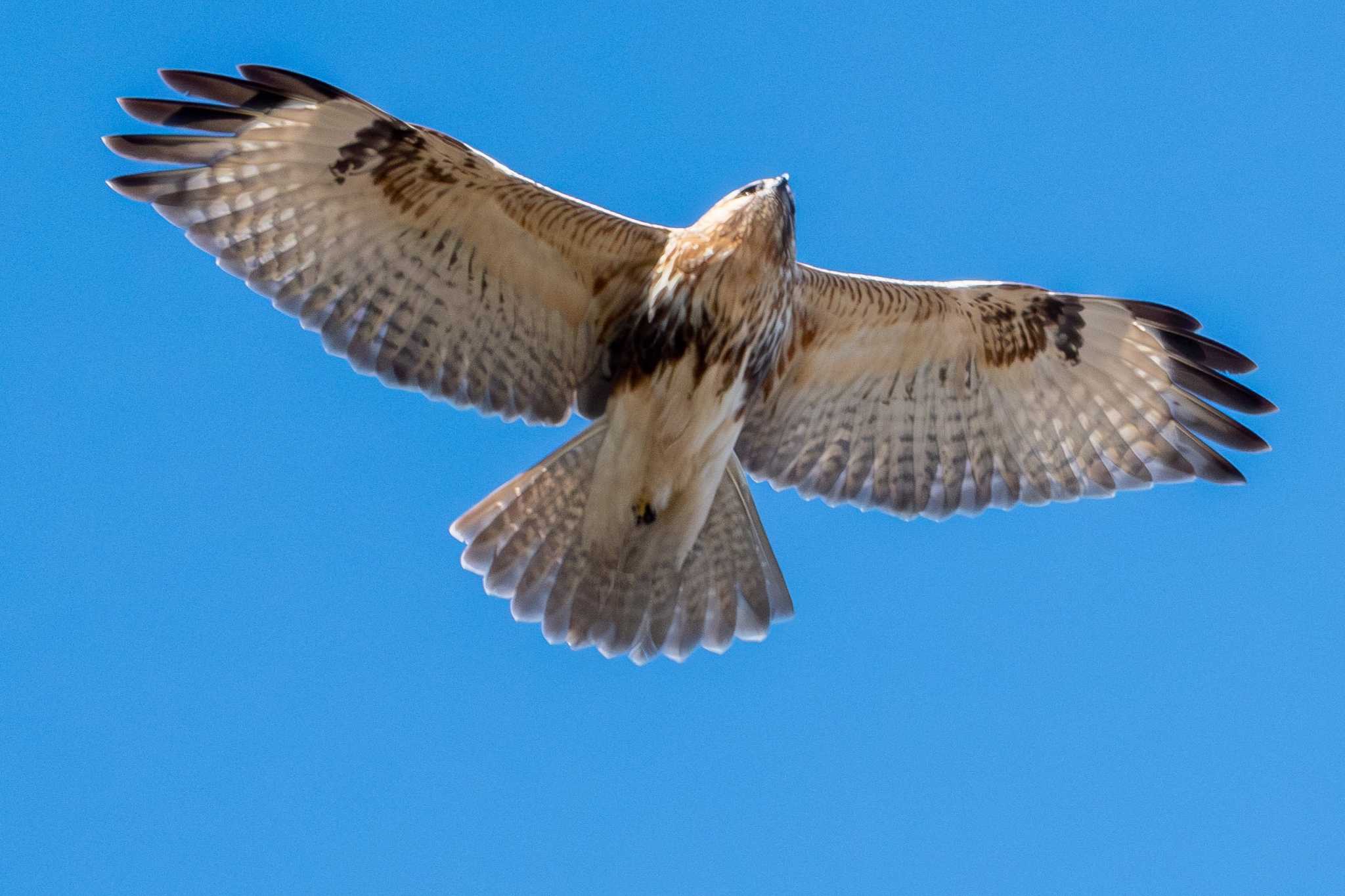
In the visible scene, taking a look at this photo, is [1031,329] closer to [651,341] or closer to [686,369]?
[686,369]

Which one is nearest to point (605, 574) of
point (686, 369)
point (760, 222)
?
point (686, 369)

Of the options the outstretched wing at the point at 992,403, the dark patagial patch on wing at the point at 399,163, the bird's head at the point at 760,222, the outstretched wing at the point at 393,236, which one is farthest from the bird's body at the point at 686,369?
the dark patagial patch on wing at the point at 399,163

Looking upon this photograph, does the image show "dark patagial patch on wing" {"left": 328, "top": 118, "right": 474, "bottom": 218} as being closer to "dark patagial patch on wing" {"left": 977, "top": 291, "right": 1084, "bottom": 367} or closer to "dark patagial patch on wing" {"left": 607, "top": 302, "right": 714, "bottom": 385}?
"dark patagial patch on wing" {"left": 607, "top": 302, "right": 714, "bottom": 385}

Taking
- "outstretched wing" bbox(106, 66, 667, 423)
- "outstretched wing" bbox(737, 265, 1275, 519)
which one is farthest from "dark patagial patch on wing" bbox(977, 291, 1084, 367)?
"outstretched wing" bbox(106, 66, 667, 423)

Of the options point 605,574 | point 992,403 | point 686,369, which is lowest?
point 605,574

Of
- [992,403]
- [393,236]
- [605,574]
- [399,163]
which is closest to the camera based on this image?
[399,163]

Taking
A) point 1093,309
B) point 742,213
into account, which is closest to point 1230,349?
point 1093,309

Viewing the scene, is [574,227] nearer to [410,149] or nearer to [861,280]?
[410,149]
